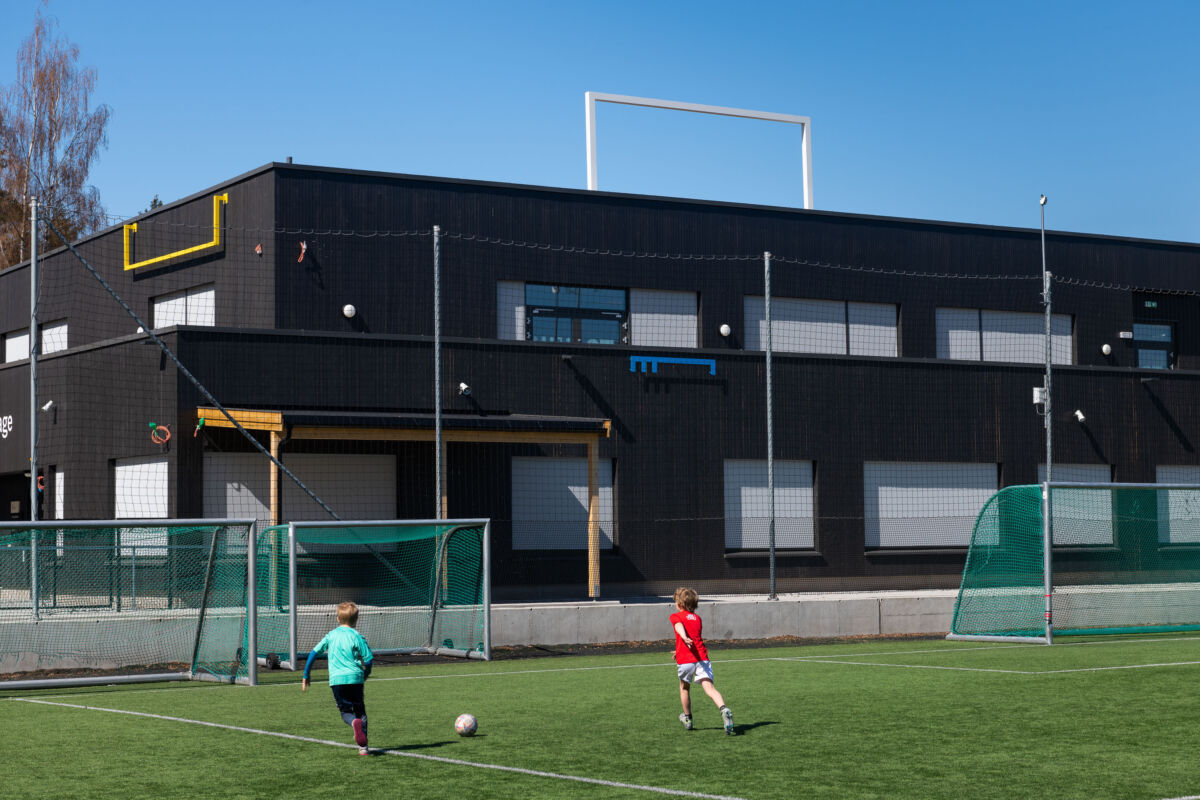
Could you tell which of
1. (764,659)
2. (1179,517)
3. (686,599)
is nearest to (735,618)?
(764,659)

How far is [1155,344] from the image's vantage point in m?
34.2

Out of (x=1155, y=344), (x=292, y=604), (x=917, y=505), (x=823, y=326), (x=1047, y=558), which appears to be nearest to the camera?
(x=292, y=604)

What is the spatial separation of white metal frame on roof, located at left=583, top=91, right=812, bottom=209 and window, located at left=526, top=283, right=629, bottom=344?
2.66 metres

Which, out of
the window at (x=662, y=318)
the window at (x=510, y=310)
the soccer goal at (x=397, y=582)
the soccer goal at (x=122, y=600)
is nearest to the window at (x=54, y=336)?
the window at (x=510, y=310)

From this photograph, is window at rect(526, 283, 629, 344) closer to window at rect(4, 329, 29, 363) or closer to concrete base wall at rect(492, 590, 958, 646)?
concrete base wall at rect(492, 590, 958, 646)

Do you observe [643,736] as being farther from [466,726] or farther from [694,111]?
[694,111]

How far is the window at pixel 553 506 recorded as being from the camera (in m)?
26.5

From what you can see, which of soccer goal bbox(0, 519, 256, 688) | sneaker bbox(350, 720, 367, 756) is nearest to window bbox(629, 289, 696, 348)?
soccer goal bbox(0, 519, 256, 688)

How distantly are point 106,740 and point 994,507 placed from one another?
14948mm

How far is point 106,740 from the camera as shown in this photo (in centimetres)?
1122

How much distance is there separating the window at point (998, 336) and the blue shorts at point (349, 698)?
23654 millimetres

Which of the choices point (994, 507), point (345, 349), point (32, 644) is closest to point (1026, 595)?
point (994, 507)

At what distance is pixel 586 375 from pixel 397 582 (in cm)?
775

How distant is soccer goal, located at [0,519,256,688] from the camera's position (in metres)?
17.3
